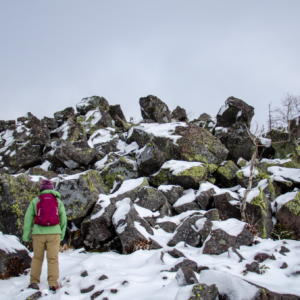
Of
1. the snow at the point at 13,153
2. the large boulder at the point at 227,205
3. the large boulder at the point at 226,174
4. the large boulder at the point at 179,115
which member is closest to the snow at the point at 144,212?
the large boulder at the point at 227,205

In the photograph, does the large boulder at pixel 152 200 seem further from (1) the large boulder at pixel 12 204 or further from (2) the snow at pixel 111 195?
(1) the large boulder at pixel 12 204

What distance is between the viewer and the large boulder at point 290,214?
9203 mm

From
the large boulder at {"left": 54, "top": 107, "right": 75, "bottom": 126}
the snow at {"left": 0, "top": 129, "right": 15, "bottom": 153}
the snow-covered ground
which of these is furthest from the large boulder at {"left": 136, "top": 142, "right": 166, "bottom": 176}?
the large boulder at {"left": 54, "top": 107, "right": 75, "bottom": 126}

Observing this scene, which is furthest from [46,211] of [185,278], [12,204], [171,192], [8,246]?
[171,192]

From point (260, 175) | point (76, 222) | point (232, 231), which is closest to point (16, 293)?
point (76, 222)

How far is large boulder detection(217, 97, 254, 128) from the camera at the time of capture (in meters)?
20.2

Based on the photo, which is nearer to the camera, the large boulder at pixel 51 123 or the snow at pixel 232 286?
the snow at pixel 232 286

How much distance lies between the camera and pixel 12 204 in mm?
8031

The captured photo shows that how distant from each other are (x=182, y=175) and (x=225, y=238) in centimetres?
486

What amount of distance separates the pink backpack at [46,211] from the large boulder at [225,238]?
4.76m

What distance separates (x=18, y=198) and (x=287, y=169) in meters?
14.7

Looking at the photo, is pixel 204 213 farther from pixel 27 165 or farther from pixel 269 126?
pixel 269 126

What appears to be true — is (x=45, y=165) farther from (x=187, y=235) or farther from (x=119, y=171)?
(x=187, y=235)

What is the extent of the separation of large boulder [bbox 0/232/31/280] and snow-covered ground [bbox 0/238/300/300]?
219 mm
